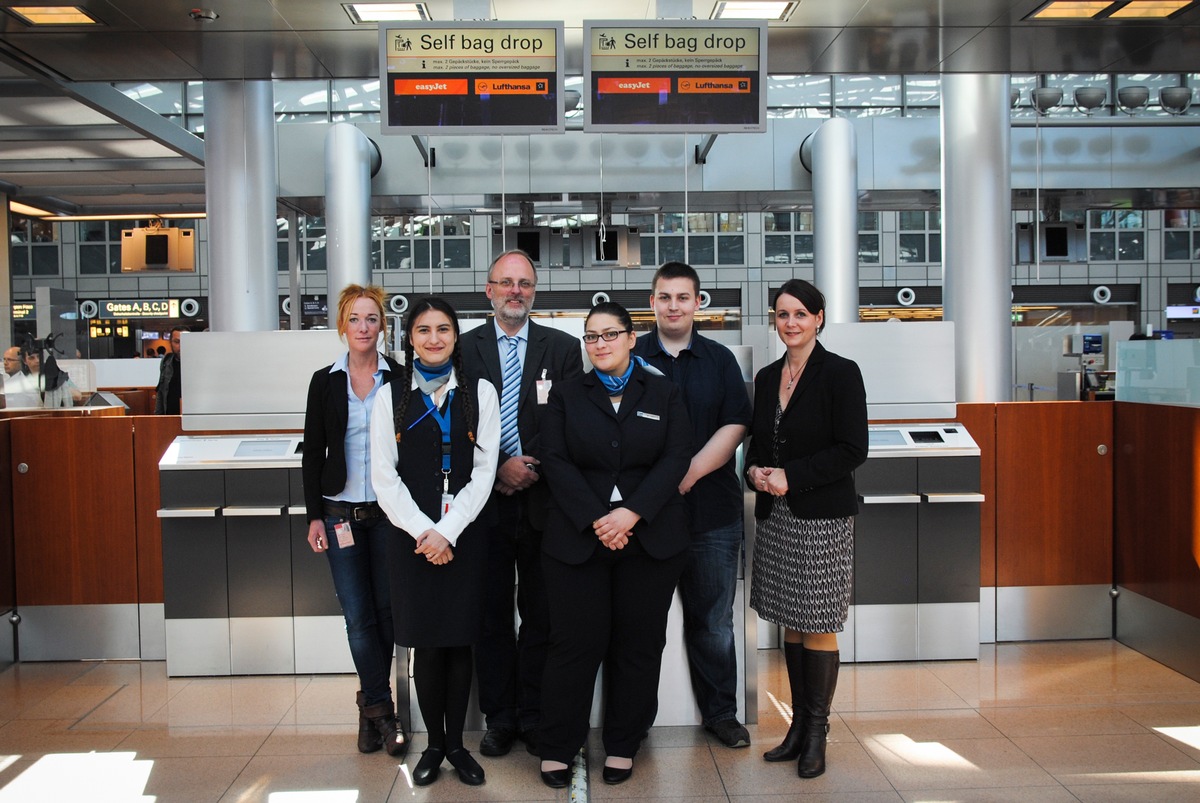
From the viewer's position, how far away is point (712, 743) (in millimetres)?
3986

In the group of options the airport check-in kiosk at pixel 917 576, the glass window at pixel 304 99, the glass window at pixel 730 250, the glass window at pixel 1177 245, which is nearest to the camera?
the airport check-in kiosk at pixel 917 576

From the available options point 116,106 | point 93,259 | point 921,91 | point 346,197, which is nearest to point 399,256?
point 93,259

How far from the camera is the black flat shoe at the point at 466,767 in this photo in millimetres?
3531

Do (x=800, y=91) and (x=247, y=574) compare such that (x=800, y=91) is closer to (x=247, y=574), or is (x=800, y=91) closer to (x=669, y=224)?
(x=669, y=224)

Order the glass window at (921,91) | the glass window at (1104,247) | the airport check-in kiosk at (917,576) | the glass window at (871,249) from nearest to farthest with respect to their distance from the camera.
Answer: the airport check-in kiosk at (917,576) < the glass window at (921,91) < the glass window at (871,249) < the glass window at (1104,247)

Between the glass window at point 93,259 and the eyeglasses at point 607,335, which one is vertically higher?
the glass window at point 93,259

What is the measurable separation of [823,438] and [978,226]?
15.3 ft

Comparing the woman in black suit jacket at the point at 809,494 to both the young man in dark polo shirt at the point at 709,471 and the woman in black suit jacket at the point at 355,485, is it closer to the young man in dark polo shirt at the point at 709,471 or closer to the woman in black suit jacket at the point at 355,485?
the young man in dark polo shirt at the point at 709,471

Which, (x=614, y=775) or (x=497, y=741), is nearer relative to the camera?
(x=614, y=775)

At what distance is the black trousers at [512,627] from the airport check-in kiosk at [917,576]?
2.12 m

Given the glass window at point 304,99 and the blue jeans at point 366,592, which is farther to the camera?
the glass window at point 304,99

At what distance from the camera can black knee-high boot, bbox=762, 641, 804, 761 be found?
3.72 meters

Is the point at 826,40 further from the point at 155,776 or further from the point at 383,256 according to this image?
the point at 383,256

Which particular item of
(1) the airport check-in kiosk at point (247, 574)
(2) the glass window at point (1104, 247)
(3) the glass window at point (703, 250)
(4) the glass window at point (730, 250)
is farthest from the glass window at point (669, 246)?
(1) the airport check-in kiosk at point (247, 574)
